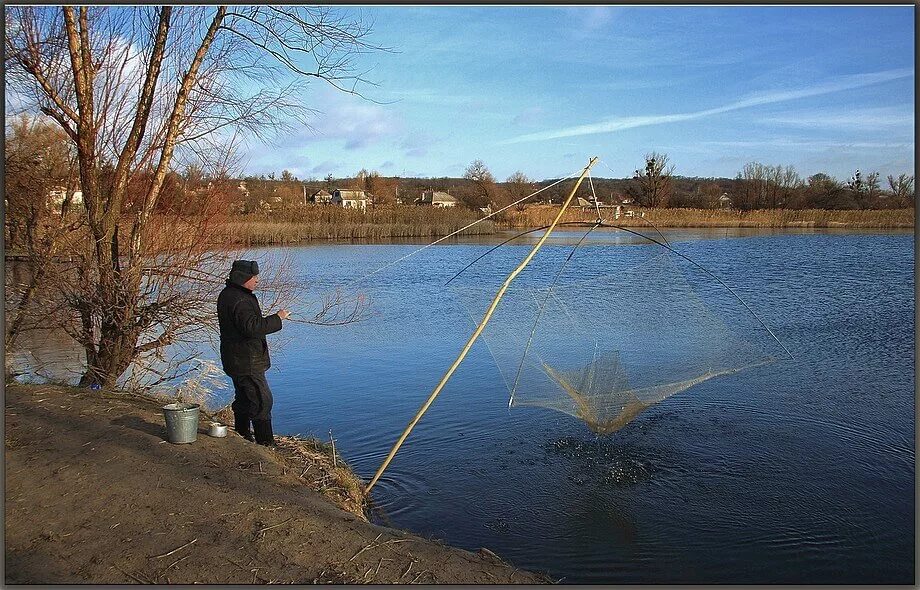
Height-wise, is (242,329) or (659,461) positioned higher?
(242,329)

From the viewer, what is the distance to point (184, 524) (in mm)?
4086

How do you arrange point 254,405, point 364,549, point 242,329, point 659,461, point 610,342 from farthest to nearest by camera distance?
point 610,342 < point 659,461 < point 254,405 < point 242,329 < point 364,549

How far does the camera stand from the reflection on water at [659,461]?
525cm

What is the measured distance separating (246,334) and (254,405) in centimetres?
68

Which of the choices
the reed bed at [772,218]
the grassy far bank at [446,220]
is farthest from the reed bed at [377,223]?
the reed bed at [772,218]

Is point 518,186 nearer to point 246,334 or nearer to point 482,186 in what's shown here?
point 482,186

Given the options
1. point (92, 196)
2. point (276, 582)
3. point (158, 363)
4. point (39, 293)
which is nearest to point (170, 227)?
point (92, 196)

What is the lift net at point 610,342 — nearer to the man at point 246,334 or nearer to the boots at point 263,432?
the boots at point 263,432

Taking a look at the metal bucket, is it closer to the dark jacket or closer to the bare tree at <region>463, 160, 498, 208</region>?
the dark jacket

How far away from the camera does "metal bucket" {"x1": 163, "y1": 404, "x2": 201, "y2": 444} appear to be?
5.23 m

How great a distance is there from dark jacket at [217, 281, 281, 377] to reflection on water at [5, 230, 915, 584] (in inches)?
66.1

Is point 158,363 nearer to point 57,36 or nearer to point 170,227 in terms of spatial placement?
point 170,227

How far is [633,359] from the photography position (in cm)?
793

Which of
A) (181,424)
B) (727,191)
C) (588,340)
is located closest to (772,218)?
(727,191)
